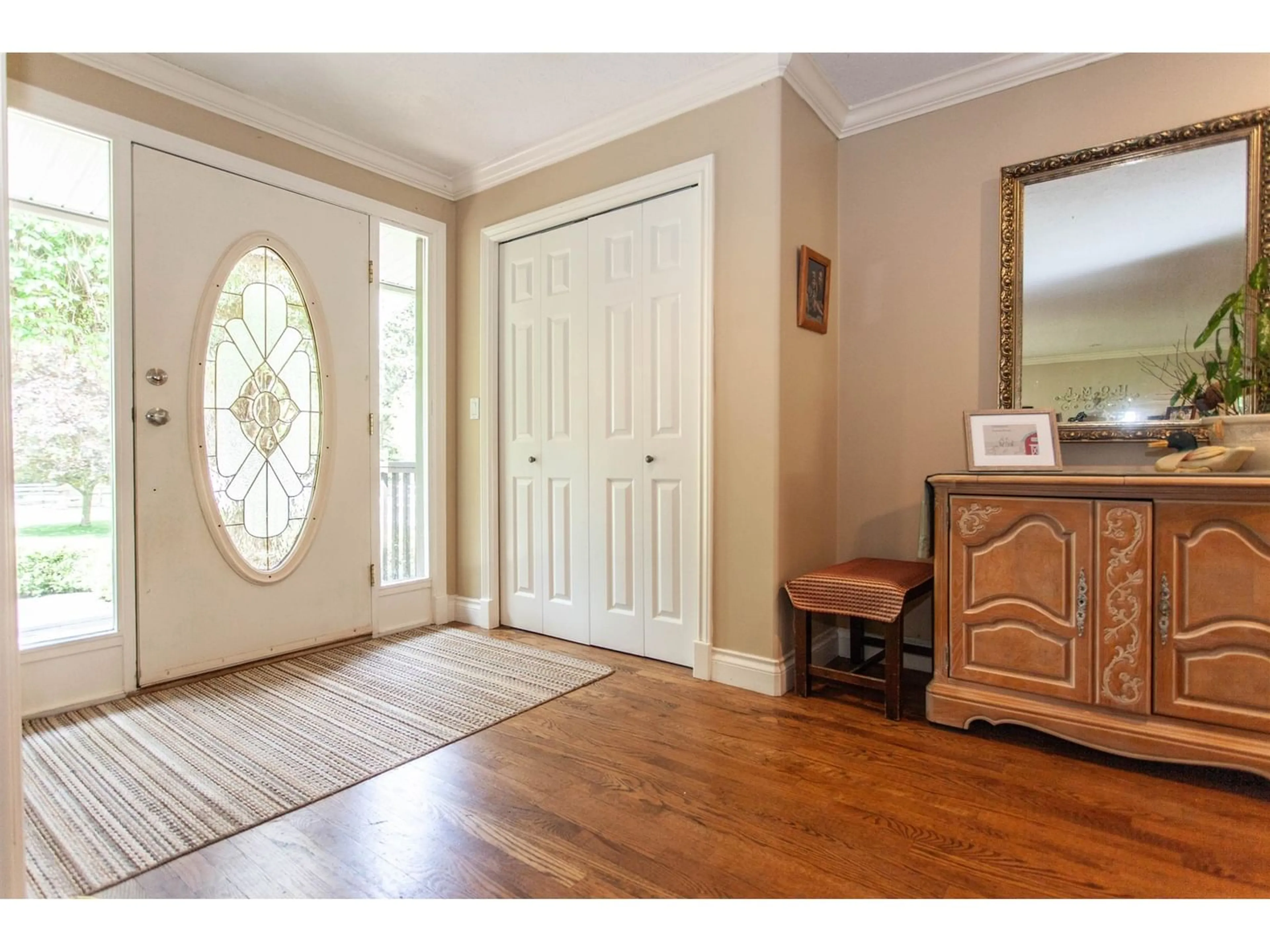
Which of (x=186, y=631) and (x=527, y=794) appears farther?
(x=186, y=631)

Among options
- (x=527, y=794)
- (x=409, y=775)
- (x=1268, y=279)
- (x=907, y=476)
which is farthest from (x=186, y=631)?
(x=1268, y=279)

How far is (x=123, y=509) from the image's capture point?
246 centimetres

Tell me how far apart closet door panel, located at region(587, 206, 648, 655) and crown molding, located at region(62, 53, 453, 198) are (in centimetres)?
107

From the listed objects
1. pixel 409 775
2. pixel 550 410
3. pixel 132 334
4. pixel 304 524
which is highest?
pixel 132 334

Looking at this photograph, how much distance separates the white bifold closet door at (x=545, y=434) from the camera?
3.14 m

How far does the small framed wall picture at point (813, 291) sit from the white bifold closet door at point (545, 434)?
3.30 ft

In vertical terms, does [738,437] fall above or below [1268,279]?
below

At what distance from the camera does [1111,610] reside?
188cm

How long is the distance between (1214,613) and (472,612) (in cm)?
303

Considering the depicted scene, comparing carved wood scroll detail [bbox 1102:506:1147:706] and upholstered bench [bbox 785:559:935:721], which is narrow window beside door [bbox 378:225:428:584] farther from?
carved wood scroll detail [bbox 1102:506:1147:706]

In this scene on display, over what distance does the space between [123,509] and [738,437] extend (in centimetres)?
233

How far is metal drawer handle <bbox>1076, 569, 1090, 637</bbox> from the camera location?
75.3 inches
